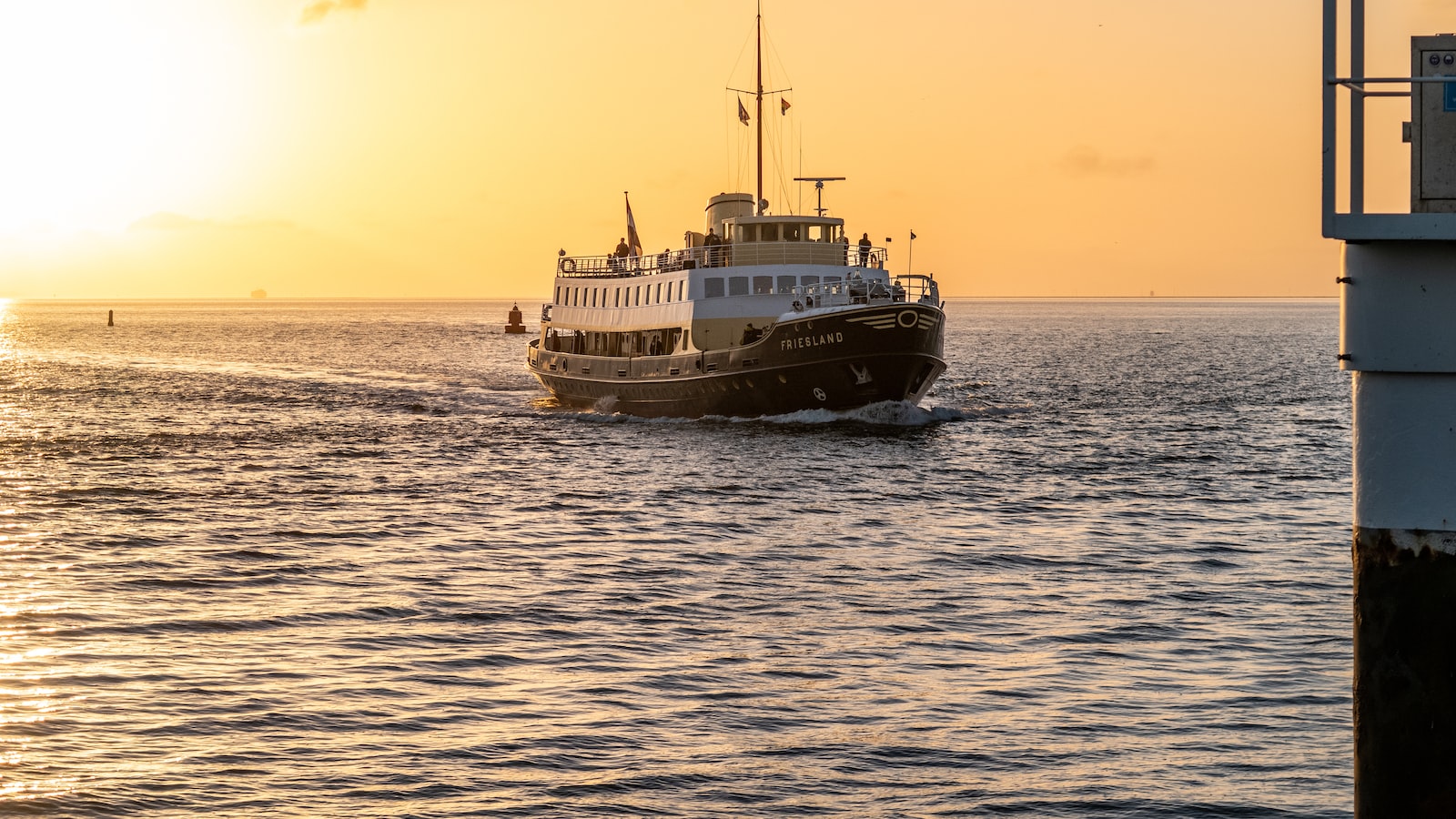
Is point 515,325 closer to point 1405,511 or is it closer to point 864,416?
point 864,416

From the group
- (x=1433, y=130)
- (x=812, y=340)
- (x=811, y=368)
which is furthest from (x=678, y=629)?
(x=811, y=368)

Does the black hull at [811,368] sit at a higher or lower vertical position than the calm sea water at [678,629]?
higher

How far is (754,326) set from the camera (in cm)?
4994

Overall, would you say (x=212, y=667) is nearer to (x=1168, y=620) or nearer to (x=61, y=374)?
(x=1168, y=620)

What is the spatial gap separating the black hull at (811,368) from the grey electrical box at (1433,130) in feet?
122

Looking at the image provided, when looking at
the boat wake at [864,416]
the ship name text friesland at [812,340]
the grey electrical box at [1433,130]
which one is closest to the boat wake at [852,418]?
the boat wake at [864,416]

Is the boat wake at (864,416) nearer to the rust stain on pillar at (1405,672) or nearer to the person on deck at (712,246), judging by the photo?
the person on deck at (712,246)

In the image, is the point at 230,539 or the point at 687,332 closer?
the point at 230,539

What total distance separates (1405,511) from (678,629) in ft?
42.7

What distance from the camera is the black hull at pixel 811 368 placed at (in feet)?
148

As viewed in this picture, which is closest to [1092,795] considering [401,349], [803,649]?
[803,649]

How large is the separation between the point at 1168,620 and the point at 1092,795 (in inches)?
287

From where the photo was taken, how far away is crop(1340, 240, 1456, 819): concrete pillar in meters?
6.96

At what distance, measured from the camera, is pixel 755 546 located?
26.7 m
